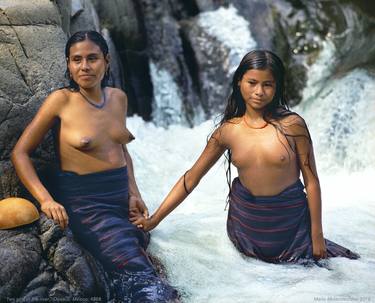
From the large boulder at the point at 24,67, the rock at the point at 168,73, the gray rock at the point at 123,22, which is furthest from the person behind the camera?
the rock at the point at 168,73

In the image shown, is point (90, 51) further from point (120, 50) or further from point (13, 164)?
point (120, 50)

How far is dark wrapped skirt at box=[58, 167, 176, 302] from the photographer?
3.29 meters

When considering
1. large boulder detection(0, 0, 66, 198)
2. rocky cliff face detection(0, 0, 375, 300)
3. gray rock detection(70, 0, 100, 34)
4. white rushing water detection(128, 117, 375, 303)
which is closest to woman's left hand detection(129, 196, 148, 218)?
white rushing water detection(128, 117, 375, 303)

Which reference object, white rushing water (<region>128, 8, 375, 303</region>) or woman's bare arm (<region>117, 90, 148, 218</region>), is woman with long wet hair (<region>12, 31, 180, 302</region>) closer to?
woman's bare arm (<region>117, 90, 148, 218</region>)

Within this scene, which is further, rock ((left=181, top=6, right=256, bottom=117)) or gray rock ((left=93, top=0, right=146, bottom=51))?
rock ((left=181, top=6, right=256, bottom=117))

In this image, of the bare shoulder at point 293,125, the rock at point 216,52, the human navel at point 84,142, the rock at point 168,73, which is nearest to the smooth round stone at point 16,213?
the human navel at point 84,142

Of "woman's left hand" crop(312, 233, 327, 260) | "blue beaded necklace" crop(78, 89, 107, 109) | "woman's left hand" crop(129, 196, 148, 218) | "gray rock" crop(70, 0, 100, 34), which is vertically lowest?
"woman's left hand" crop(312, 233, 327, 260)

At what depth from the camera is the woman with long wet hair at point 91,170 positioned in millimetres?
3311

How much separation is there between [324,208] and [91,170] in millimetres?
2450

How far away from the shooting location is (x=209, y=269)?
369 cm

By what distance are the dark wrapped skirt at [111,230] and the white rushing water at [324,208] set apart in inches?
11.4

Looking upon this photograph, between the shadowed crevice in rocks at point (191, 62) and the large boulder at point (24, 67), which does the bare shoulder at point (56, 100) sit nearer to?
the large boulder at point (24, 67)

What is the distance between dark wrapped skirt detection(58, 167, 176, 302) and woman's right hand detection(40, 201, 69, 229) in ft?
0.65

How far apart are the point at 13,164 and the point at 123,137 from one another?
0.65 metres
